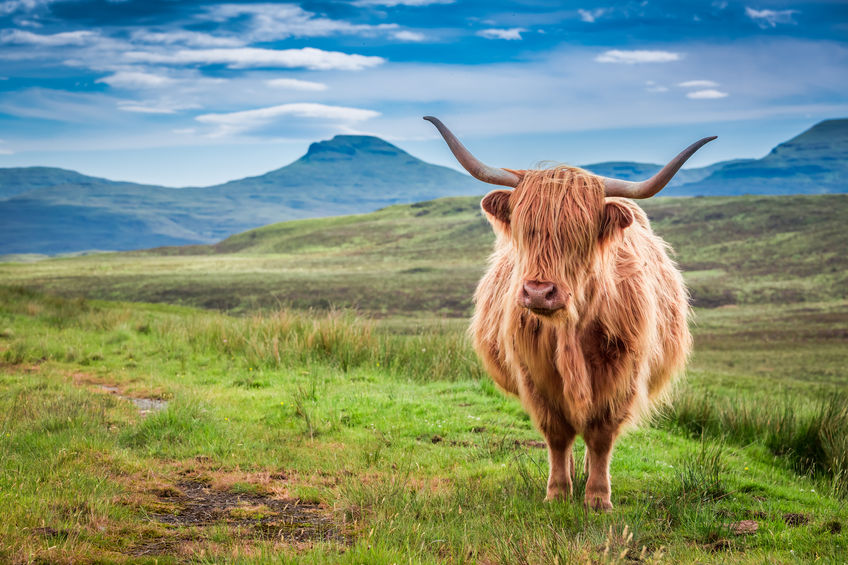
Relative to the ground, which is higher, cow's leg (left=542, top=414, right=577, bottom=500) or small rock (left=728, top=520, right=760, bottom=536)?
cow's leg (left=542, top=414, right=577, bottom=500)

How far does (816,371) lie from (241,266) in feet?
158

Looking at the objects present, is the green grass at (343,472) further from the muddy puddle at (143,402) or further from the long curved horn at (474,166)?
the long curved horn at (474,166)

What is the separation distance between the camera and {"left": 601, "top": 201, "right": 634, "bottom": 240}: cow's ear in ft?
11.5

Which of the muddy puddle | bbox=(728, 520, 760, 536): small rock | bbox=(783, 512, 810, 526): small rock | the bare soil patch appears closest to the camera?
the bare soil patch

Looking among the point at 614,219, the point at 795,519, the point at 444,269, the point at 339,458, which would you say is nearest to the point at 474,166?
the point at 614,219

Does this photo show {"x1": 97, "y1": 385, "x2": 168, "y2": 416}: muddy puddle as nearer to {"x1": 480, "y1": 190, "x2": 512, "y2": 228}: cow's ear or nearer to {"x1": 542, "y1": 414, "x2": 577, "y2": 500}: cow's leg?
{"x1": 542, "y1": 414, "x2": 577, "y2": 500}: cow's leg

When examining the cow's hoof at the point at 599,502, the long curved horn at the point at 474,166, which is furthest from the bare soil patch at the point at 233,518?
the long curved horn at the point at 474,166

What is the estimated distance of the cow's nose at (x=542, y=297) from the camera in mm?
3225

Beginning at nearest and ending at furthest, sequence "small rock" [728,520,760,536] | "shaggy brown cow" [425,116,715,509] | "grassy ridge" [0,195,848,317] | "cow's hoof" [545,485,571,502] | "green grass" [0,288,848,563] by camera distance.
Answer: "green grass" [0,288,848,563]
"shaggy brown cow" [425,116,715,509]
"small rock" [728,520,760,536]
"cow's hoof" [545,485,571,502]
"grassy ridge" [0,195,848,317]

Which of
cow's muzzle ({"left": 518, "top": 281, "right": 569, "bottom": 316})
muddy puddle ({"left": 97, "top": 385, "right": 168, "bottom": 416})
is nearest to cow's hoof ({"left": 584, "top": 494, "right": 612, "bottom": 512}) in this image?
cow's muzzle ({"left": 518, "top": 281, "right": 569, "bottom": 316})

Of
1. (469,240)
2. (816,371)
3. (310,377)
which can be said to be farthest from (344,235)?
(310,377)

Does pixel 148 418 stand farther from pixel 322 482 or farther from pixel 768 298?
pixel 768 298

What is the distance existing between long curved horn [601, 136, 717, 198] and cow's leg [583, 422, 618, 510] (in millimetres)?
1456

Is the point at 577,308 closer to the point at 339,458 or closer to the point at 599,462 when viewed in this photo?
the point at 599,462
